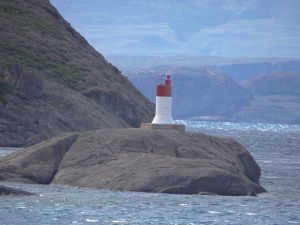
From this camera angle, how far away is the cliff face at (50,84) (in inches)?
2116

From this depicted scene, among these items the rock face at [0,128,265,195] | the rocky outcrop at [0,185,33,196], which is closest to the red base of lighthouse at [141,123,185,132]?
the rock face at [0,128,265,195]

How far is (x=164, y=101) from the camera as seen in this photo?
3497 centimetres

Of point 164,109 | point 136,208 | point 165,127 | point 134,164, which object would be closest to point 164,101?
point 164,109

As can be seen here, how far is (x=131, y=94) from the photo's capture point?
6731cm

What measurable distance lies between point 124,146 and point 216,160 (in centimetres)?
205

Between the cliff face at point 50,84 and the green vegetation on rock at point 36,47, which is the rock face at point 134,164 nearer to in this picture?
the cliff face at point 50,84

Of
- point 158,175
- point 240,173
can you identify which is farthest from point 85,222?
point 240,173

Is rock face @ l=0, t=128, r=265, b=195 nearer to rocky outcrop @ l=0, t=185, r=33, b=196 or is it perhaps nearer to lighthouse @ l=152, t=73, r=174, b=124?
lighthouse @ l=152, t=73, r=174, b=124

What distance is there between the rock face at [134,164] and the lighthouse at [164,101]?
1292mm

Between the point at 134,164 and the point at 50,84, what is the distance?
92.9ft

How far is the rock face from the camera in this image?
103ft

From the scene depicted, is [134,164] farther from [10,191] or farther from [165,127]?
[165,127]

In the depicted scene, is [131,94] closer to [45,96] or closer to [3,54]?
[3,54]

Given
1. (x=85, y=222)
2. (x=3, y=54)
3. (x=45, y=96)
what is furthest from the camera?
(x=3, y=54)
